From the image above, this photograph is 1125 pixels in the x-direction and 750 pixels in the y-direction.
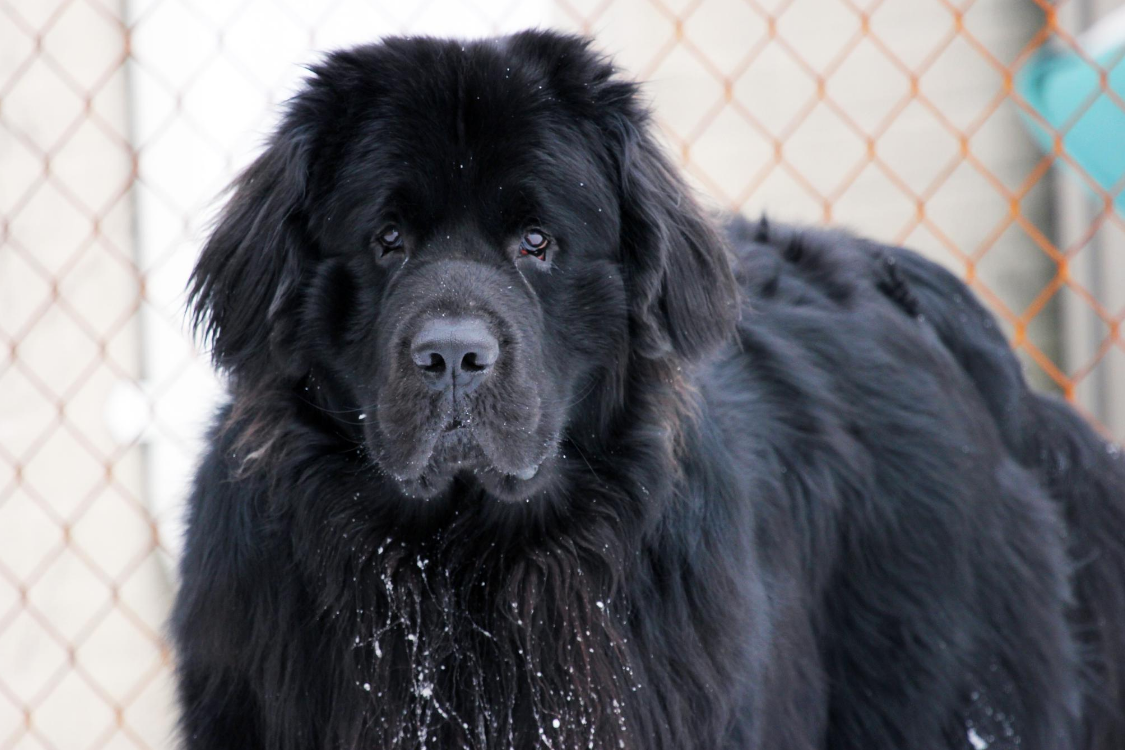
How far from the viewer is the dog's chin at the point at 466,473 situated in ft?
6.04

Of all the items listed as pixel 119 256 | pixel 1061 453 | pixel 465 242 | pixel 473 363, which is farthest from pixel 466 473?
pixel 119 256

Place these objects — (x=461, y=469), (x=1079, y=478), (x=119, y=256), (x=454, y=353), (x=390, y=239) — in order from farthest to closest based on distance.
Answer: (x=119, y=256) < (x=1079, y=478) < (x=390, y=239) < (x=461, y=469) < (x=454, y=353)

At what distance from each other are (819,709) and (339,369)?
1.28 metres

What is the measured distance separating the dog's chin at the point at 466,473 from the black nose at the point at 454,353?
85 millimetres

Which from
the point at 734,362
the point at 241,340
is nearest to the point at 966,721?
the point at 734,362

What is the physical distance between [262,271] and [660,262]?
2.34ft

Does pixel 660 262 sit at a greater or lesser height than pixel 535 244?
greater

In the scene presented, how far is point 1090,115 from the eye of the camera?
3.85 metres

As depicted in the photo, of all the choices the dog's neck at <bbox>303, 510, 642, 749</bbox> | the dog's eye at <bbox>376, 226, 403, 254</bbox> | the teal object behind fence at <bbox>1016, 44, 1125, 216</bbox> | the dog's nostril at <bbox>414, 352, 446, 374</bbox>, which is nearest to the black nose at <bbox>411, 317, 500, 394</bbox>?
the dog's nostril at <bbox>414, 352, 446, 374</bbox>

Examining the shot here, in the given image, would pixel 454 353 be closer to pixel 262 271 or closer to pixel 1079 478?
pixel 262 271

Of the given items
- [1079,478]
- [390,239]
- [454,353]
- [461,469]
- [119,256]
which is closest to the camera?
[454,353]

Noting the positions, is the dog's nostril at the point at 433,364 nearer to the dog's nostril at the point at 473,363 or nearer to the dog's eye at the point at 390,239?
the dog's nostril at the point at 473,363

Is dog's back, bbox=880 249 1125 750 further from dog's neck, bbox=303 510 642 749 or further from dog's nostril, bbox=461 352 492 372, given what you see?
dog's nostril, bbox=461 352 492 372

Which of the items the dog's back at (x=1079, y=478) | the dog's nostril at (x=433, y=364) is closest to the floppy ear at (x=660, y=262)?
the dog's nostril at (x=433, y=364)
